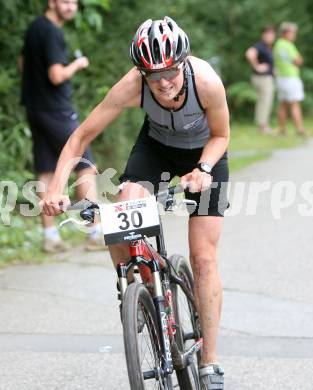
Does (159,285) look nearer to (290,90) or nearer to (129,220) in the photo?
(129,220)

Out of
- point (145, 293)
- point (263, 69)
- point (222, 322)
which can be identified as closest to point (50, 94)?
point (222, 322)

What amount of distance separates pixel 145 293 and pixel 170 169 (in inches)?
37.7

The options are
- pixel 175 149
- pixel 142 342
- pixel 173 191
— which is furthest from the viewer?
pixel 175 149

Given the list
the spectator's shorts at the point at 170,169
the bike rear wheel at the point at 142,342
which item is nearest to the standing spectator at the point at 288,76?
the spectator's shorts at the point at 170,169

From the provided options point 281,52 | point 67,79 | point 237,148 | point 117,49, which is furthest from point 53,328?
point 281,52

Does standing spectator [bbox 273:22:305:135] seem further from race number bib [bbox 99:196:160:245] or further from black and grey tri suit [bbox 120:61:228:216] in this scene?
race number bib [bbox 99:196:160:245]

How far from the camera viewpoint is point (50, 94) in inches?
295

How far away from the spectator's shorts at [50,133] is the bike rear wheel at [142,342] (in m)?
3.52

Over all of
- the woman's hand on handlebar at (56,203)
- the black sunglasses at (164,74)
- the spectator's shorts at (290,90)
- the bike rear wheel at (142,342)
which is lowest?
the bike rear wheel at (142,342)

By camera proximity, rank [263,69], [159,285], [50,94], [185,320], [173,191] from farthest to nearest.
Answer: [263,69] → [50,94] → [185,320] → [159,285] → [173,191]

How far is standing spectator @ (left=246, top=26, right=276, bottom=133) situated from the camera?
54.7 feet

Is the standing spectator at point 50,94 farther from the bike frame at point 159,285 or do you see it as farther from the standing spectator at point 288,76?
the standing spectator at point 288,76

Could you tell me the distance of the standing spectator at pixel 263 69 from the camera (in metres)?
16.7

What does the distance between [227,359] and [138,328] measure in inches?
57.2
